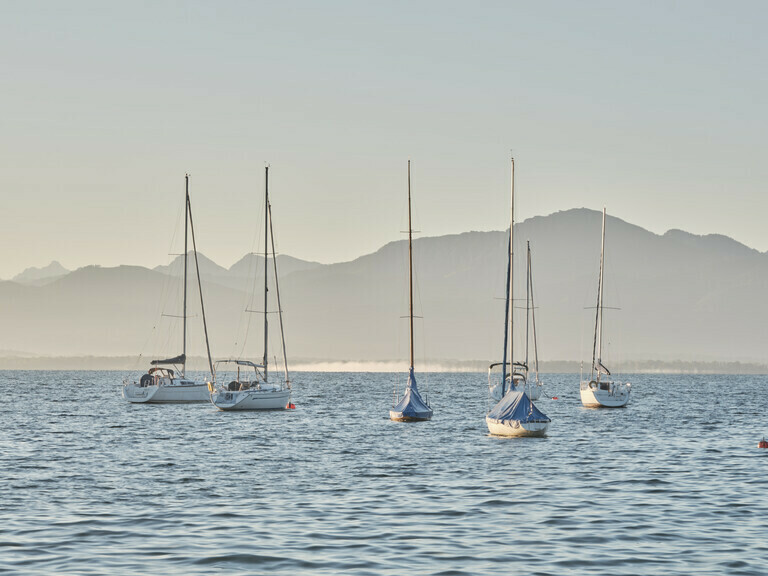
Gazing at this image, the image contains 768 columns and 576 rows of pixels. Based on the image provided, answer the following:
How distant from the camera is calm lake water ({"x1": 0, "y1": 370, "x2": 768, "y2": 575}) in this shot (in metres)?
24.9

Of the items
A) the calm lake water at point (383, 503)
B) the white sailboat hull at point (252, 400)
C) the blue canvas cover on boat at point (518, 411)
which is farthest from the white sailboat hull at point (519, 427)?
the white sailboat hull at point (252, 400)

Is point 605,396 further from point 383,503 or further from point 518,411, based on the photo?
point 383,503

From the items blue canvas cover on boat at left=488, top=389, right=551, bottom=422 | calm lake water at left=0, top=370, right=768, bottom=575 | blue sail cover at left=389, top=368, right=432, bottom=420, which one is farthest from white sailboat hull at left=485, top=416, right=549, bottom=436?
blue sail cover at left=389, top=368, right=432, bottom=420

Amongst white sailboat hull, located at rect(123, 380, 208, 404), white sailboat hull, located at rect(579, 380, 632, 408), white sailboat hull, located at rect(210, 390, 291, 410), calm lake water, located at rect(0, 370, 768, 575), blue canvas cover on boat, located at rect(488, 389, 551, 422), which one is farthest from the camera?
white sailboat hull, located at rect(123, 380, 208, 404)

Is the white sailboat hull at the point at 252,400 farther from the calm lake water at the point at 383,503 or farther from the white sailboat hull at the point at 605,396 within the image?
the white sailboat hull at the point at 605,396

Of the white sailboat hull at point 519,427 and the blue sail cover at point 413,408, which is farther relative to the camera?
the blue sail cover at point 413,408

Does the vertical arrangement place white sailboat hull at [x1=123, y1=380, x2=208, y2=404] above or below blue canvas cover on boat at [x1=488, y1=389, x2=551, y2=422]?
below

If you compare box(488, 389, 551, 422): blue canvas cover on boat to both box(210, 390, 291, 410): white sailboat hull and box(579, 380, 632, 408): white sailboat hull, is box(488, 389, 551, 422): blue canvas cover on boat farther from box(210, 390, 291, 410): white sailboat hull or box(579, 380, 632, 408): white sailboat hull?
box(579, 380, 632, 408): white sailboat hull

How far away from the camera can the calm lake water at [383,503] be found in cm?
2489

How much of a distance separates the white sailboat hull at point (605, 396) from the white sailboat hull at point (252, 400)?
2804 cm

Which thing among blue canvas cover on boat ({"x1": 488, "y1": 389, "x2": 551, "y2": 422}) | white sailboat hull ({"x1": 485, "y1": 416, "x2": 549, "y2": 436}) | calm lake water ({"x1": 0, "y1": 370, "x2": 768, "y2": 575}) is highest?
blue canvas cover on boat ({"x1": 488, "y1": 389, "x2": 551, "y2": 422})

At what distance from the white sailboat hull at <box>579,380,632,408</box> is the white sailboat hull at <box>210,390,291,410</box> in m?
28.0

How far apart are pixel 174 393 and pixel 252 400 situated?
55.3 ft

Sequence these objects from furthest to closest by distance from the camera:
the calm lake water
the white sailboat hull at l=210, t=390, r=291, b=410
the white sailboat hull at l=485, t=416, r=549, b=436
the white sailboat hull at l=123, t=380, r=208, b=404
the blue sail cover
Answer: the white sailboat hull at l=123, t=380, r=208, b=404 → the white sailboat hull at l=210, t=390, r=291, b=410 → the blue sail cover → the white sailboat hull at l=485, t=416, r=549, b=436 → the calm lake water
